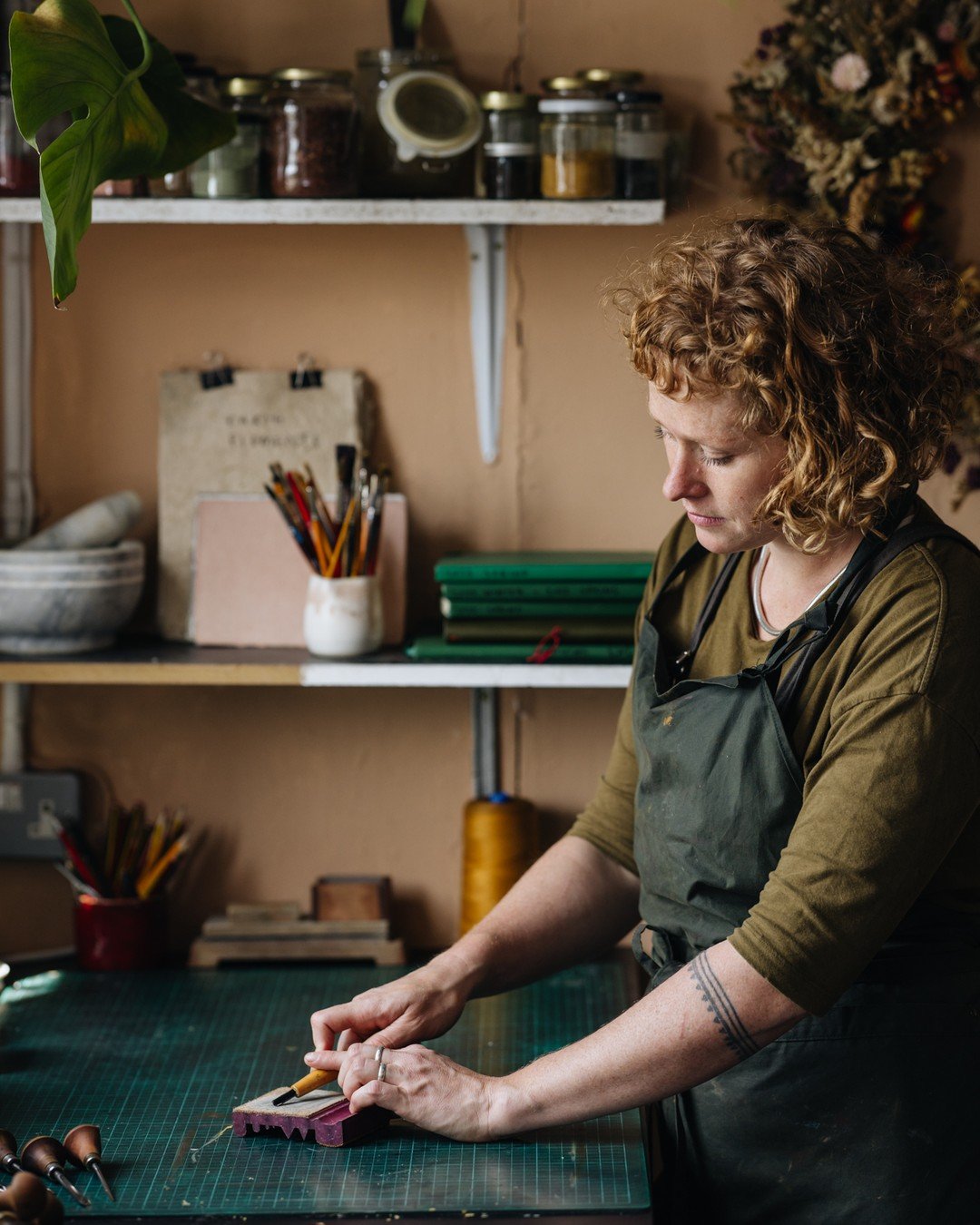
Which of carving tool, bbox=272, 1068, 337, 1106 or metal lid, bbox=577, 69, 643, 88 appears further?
metal lid, bbox=577, 69, 643, 88

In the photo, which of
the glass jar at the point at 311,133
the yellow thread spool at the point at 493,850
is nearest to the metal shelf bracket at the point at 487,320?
the glass jar at the point at 311,133

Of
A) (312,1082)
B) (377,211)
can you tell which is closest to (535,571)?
(377,211)

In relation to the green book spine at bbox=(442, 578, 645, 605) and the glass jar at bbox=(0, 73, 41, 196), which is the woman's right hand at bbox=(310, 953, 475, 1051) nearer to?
the green book spine at bbox=(442, 578, 645, 605)

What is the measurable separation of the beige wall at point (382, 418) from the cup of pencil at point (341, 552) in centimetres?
18

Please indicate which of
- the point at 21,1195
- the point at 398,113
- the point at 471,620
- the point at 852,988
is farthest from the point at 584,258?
the point at 21,1195

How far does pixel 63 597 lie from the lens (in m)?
1.83

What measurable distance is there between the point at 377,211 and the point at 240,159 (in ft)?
0.64

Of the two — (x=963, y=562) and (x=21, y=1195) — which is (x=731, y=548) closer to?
(x=963, y=562)

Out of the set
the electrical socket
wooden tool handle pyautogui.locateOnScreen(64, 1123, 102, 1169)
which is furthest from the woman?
the electrical socket

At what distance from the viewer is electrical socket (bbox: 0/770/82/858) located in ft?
6.74

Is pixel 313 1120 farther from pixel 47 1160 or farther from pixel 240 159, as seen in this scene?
pixel 240 159

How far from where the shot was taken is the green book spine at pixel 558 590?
5.98ft

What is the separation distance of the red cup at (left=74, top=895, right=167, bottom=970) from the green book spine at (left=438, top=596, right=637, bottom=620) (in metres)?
0.61

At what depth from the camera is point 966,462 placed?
194 cm
